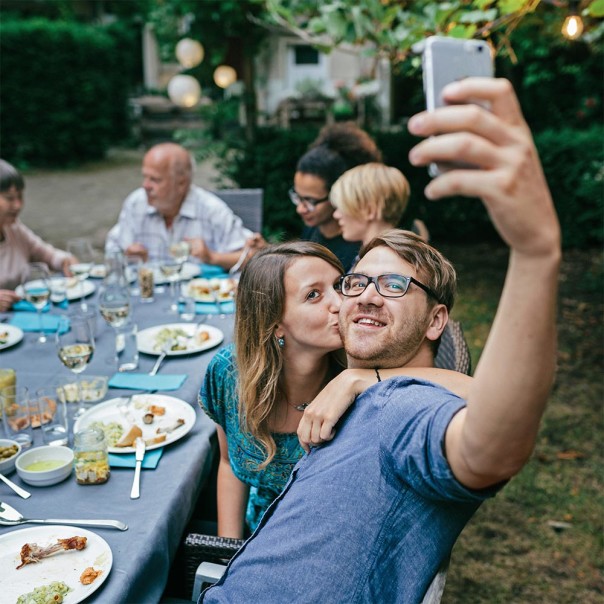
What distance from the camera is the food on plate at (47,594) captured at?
1425mm

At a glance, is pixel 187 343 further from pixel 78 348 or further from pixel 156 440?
pixel 156 440

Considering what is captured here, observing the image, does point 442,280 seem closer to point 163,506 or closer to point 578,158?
point 163,506

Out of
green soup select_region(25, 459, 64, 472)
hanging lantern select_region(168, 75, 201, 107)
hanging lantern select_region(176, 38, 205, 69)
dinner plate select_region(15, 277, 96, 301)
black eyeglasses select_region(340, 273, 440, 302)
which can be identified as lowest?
green soup select_region(25, 459, 64, 472)

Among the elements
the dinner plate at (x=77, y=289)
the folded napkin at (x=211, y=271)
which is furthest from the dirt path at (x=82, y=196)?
the dinner plate at (x=77, y=289)

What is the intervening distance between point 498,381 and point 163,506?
3.98ft

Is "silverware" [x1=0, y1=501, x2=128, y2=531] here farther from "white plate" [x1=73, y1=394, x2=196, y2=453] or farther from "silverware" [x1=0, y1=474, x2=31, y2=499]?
"white plate" [x1=73, y1=394, x2=196, y2=453]

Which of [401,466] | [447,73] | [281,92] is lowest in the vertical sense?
[401,466]

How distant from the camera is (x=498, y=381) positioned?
0.89 m

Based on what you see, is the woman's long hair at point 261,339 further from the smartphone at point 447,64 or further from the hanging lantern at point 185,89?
the hanging lantern at point 185,89

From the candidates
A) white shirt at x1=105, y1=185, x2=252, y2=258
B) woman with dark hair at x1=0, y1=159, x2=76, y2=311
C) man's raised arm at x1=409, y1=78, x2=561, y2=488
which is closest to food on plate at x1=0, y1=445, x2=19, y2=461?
man's raised arm at x1=409, y1=78, x2=561, y2=488

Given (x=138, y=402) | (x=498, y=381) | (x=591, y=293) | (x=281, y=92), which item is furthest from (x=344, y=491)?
(x=281, y=92)

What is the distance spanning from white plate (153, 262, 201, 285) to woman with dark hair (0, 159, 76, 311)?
54 cm

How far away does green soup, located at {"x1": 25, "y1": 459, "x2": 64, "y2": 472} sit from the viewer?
1921mm

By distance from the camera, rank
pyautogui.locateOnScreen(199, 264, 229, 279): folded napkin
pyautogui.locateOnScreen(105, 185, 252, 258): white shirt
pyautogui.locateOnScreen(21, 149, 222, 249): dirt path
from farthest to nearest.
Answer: pyautogui.locateOnScreen(21, 149, 222, 249): dirt path
pyautogui.locateOnScreen(105, 185, 252, 258): white shirt
pyautogui.locateOnScreen(199, 264, 229, 279): folded napkin
